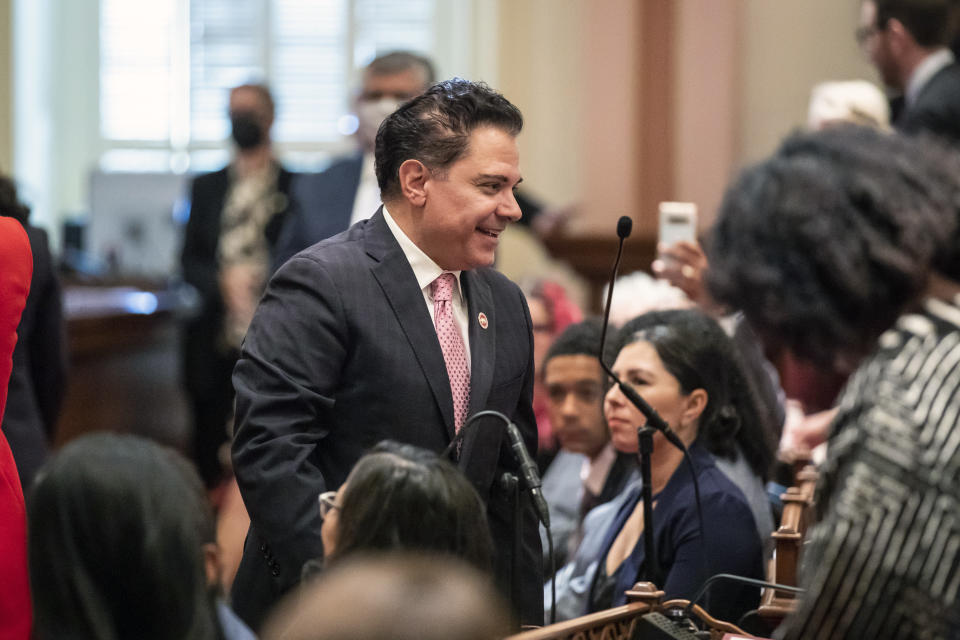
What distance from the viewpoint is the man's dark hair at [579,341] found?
384cm

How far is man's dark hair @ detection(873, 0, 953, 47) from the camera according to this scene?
327 centimetres

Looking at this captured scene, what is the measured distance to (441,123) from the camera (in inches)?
103

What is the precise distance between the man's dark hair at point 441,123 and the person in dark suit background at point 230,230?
3272mm

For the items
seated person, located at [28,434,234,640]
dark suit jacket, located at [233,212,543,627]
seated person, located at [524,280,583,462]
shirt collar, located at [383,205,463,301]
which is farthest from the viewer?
seated person, located at [524,280,583,462]

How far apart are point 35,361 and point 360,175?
114cm

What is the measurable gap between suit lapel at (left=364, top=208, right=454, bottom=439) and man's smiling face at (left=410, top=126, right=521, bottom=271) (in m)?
0.07

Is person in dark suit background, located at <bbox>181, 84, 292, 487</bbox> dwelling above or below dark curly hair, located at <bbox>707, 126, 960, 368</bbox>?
below

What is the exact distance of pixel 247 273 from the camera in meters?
5.73

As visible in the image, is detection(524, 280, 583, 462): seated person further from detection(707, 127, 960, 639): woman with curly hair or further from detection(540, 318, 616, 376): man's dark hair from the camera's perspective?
detection(707, 127, 960, 639): woman with curly hair

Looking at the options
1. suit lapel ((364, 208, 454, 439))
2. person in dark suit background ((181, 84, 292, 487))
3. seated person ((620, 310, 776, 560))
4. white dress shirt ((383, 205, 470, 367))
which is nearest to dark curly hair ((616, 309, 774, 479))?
seated person ((620, 310, 776, 560))

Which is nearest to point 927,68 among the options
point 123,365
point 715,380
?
point 715,380

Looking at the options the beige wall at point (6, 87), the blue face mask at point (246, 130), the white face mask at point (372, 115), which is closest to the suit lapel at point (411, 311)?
the white face mask at point (372, 115)

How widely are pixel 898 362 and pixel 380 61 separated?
3.24m

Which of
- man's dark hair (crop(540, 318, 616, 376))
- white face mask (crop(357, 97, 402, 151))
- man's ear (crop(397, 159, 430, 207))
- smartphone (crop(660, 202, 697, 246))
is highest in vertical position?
man's ear (crop(397, 159, 430, 207))
